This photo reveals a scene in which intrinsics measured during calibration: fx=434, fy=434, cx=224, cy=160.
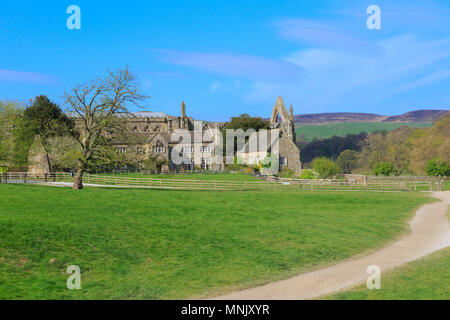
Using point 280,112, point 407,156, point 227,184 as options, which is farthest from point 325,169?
point 280,112

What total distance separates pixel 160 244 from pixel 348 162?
317 ft

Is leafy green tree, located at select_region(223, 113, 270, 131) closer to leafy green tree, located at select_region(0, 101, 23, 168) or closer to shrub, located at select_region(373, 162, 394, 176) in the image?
shrub, located at select_region(373, 162, 394, 176)

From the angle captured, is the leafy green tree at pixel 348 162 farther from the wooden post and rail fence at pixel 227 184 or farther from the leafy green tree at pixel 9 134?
the leafy green tree at pixel 9 134

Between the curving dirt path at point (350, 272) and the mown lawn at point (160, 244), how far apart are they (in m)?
0.71

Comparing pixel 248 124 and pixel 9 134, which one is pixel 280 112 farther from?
pixel 9 134

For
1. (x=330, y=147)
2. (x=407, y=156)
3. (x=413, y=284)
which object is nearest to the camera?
(x=413, y=284)

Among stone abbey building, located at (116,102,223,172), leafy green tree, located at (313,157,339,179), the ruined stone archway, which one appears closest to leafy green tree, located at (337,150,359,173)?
the ruined stone archway

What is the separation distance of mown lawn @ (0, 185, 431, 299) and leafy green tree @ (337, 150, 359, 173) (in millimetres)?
81768

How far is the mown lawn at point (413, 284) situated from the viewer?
37.4ft

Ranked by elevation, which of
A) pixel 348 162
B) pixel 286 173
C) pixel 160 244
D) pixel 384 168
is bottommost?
pixel 160 244

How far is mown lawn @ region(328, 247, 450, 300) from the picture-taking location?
11398 mm

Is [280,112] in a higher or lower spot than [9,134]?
higher

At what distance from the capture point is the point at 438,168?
6956 centimetres
